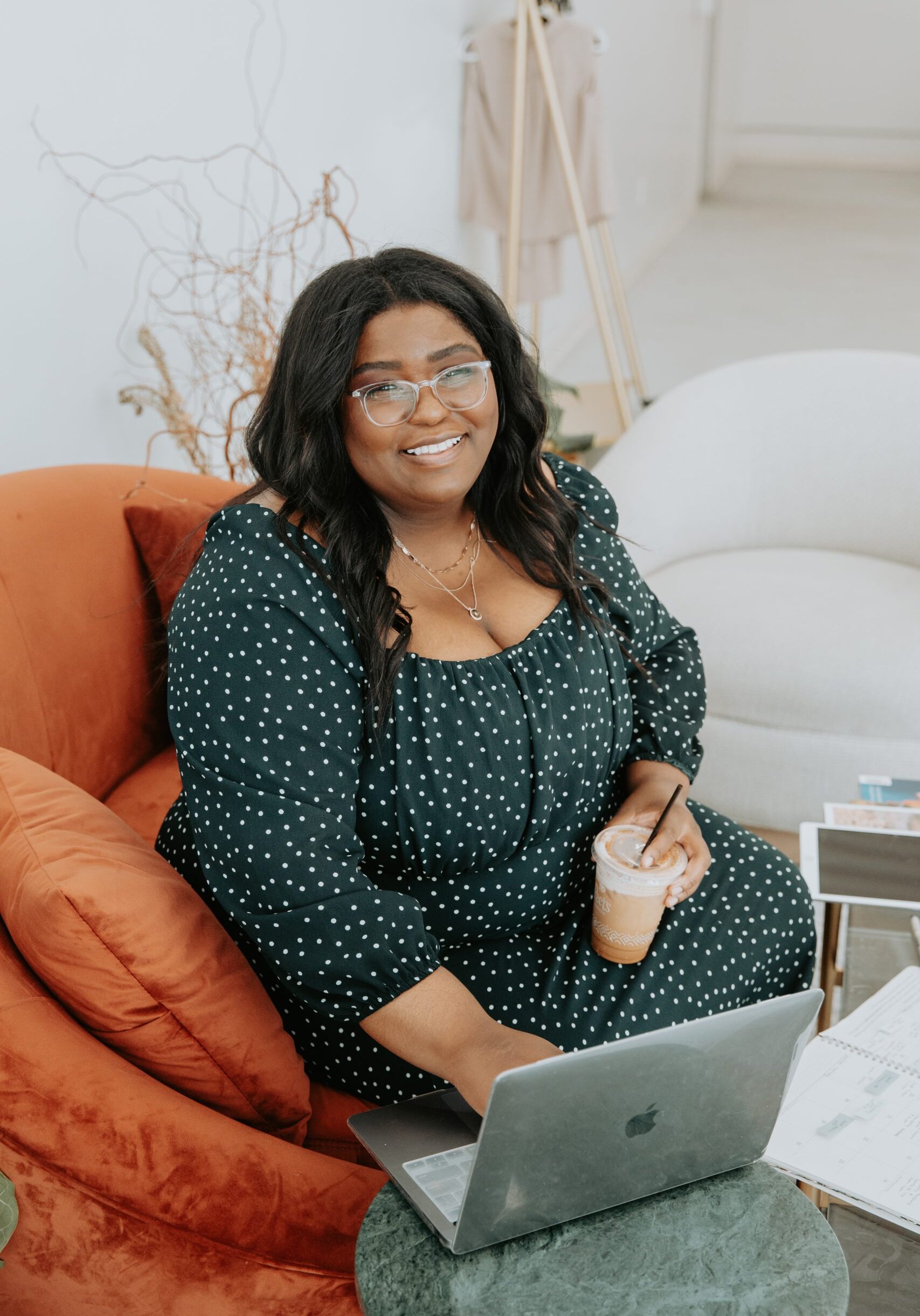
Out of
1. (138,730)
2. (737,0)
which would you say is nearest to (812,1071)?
(138,730)

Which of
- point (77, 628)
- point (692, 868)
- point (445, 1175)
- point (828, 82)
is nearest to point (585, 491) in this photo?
point (692, 868)

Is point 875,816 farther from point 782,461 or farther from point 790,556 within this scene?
point 782,461

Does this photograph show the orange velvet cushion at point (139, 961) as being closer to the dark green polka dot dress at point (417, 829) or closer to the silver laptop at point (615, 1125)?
the dark green polka dot dress at point (417, 829)

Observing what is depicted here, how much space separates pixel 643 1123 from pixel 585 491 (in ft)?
3.12

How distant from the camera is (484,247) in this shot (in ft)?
13.1

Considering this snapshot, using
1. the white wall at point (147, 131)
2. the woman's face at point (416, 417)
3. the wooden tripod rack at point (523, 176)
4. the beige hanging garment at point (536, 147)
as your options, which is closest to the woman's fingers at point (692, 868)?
the woman's face at point (416, 417)

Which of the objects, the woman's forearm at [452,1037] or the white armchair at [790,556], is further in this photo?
the white armchair at [790,556]

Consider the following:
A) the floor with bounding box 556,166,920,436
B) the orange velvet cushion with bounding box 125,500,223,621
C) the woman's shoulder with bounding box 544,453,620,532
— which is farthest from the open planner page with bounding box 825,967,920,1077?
the floor with bounding box 556,166,920,436

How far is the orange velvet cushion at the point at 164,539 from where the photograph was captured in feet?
5.53

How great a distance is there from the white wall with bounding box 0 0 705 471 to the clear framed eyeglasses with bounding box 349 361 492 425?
939 mm

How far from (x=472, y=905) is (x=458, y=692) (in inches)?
9.2

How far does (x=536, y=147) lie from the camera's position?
3.65 meters

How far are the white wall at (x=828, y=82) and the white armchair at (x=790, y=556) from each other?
578cm

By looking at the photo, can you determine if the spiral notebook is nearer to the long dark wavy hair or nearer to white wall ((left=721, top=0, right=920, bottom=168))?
the long dark wavy hair
